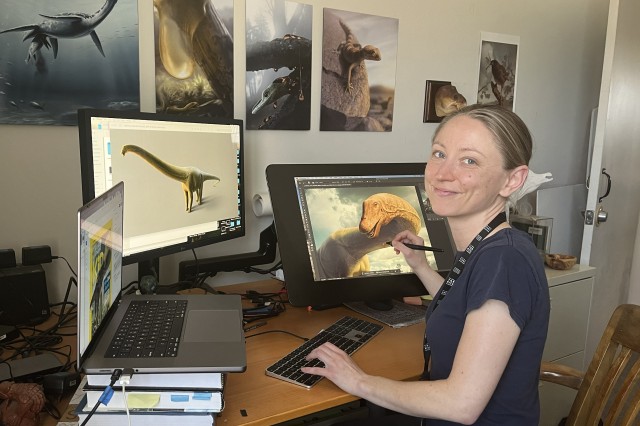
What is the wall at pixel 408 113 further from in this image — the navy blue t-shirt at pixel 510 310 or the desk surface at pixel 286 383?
the navy blue t-shirt at pixel 510 310

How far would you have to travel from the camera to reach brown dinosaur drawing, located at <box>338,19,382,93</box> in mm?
1965

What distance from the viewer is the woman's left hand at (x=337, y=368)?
1138 millimetres

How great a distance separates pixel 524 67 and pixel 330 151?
1193mm

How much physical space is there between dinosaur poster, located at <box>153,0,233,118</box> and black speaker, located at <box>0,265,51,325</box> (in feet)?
1.91

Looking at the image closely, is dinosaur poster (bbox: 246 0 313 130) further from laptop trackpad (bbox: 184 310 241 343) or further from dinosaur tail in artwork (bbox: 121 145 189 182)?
laptop trackpad (bbox: 184 310 241 343)

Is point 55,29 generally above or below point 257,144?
above

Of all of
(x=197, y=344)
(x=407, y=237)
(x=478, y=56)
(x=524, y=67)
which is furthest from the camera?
(x=524, y=67)

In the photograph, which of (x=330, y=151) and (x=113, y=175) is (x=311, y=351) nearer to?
(x=113, y=175)

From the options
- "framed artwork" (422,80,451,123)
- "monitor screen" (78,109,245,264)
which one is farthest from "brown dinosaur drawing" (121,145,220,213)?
"framed artwork" (422,80,451,123)

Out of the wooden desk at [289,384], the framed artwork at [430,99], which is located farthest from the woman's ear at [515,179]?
the framed artwork at [430,99]

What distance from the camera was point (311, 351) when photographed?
1.29 metres

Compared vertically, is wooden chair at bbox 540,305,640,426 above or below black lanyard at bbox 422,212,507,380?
below

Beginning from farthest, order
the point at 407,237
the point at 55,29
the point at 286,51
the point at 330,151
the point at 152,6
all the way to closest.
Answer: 1. the point at 330,151
2. the point at 286,51
3. the point at 407,237
4. the point at 152,6
5. the point at 55,29

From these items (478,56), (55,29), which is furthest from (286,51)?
(478,56)
